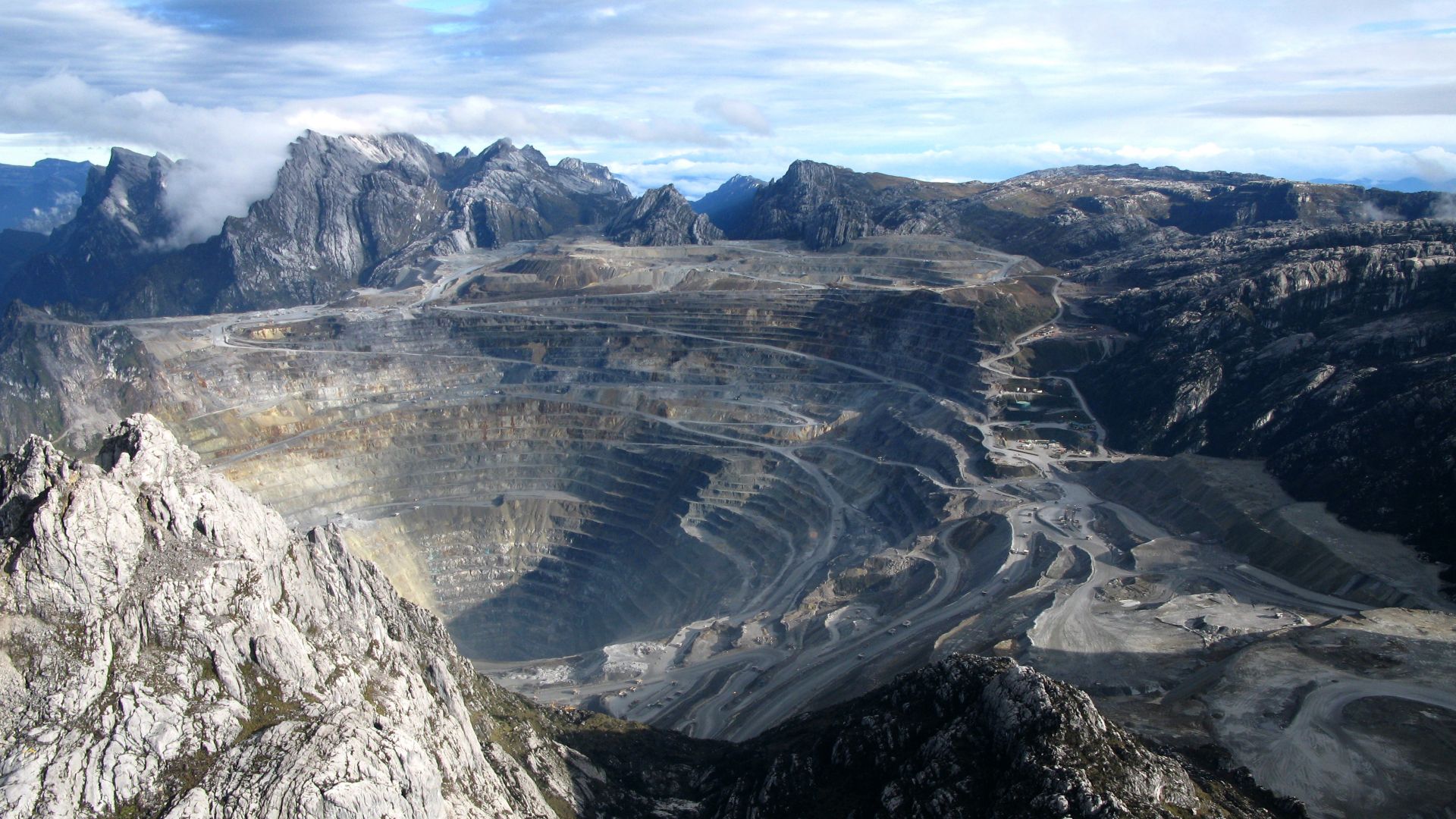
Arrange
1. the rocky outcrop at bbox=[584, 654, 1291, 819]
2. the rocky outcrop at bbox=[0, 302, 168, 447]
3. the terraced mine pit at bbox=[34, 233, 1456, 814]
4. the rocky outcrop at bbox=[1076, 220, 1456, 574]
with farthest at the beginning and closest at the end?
the rocky outcrop at bbox=[0, 302, 168, 447], the rocky outcrop at bbox=[1076, 220, 1456, 574], the terraced mine pit at bbox=[34, 233, 1456, 814], the rocky outcrop at bbox=[584, 654, 1291, 819]

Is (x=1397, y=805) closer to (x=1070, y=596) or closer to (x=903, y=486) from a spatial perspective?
(x=1070, y=596)

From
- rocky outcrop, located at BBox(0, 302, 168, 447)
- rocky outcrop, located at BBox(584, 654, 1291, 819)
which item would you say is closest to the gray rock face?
rocky outcrop, located at BBox(584, 654, 1291, 819)

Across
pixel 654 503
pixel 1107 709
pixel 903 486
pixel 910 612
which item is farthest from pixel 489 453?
pixel 1107 709

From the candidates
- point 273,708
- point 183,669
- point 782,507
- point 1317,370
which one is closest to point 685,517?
point 782,507

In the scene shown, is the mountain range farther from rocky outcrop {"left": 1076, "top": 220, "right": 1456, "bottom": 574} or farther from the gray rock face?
rocky outcrop {"left": 1076, "top": 220, "right": 1456, "bottom": 574}

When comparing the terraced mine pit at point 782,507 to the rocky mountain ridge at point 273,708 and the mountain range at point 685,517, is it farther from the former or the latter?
the rocky mountain ridge at point 273,708

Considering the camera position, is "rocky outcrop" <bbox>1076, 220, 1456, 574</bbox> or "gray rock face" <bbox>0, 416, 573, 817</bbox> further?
"rocky outcrop" <bbox>1076, 220, 1456, 574</bbox>
